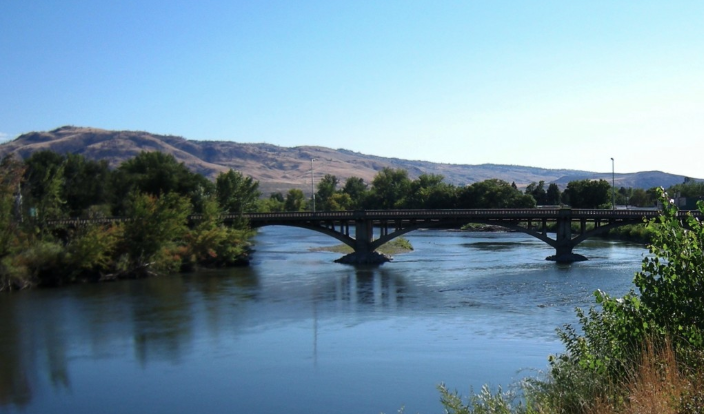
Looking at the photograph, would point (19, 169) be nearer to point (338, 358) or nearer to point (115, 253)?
point (115, 253)

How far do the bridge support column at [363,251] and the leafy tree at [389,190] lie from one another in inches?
2875

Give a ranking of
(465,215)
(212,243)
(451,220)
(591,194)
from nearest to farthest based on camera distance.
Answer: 1. (212,243)
2. (465,215)
3. (451,220)
4. (591,194)

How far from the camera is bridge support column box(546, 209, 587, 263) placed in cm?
6506

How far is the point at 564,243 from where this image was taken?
66.1m

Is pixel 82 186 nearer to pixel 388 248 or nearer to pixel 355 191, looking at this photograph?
pixel 388 248

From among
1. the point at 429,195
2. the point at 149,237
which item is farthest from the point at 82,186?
the point at 429,195

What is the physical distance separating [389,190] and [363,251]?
81.7m

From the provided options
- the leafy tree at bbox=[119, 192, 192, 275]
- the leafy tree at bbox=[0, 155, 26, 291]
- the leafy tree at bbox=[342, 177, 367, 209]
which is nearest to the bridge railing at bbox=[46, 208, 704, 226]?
the leafy tree at bbox=[119, 192, 192, 275]

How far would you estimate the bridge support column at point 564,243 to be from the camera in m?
65.1

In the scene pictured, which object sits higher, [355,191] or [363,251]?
[355,191]

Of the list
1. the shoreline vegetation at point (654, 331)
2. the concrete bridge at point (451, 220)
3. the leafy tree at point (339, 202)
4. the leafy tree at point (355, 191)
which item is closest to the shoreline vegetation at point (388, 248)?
the concrete bridge at point (451, 220)

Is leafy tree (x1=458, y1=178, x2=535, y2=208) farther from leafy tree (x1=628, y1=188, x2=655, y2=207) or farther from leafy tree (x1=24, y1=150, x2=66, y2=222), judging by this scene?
leafy tree (x1=24, y1=150, x2=66, y2=222)

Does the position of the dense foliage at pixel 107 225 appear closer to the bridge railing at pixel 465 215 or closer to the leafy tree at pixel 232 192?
the leafy tree at pixel 232 192

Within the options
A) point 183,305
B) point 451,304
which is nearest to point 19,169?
A: point 183,305
